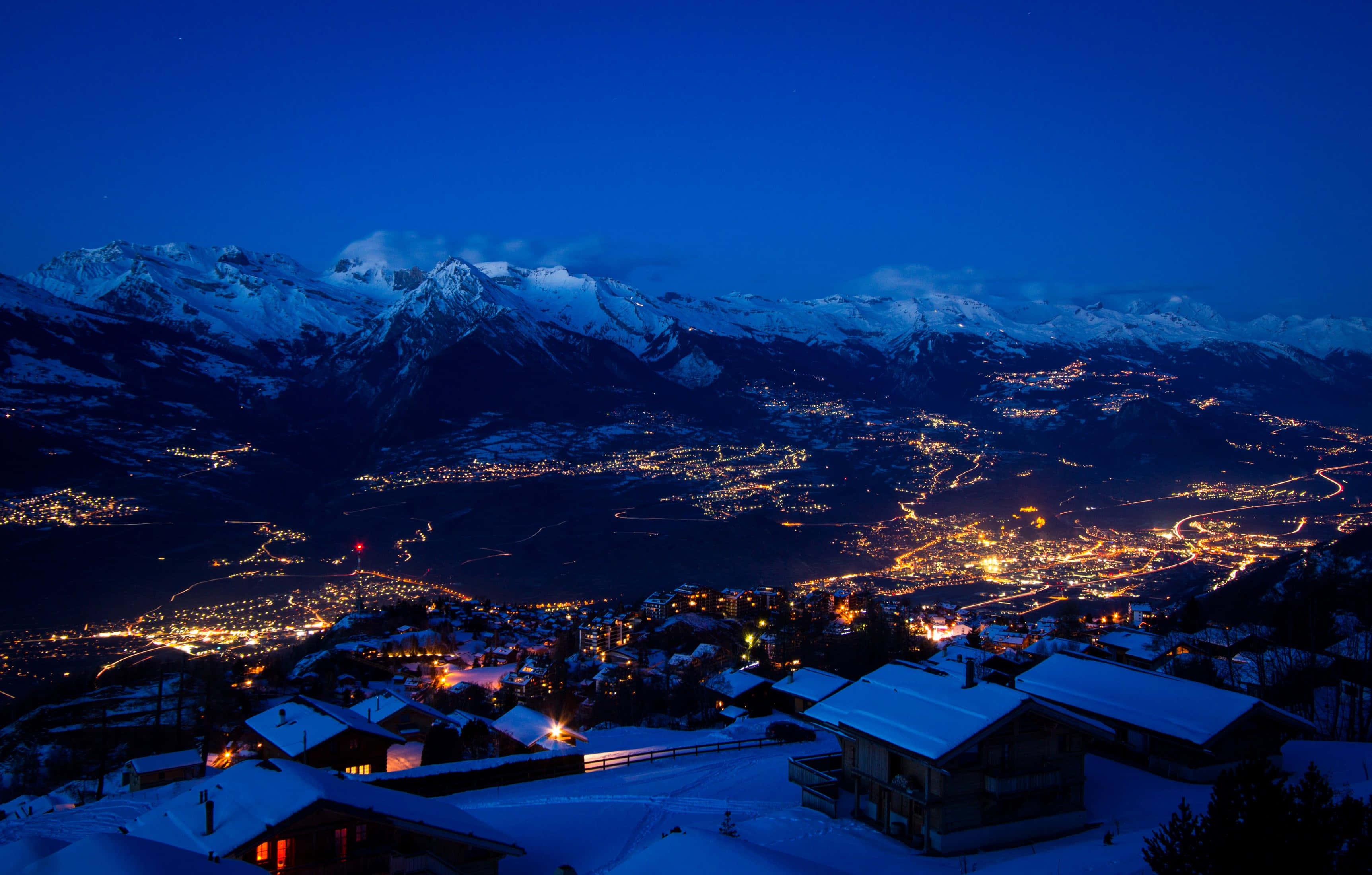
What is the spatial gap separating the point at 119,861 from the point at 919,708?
995 centimetres

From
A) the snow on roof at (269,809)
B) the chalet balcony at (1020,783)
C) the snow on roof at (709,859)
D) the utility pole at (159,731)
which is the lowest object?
the utility pole at (159,731)

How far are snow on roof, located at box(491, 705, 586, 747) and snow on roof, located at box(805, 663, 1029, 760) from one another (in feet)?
32.7

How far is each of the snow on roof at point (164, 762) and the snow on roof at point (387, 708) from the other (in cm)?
397

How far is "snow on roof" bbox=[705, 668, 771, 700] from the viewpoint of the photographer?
2537 centimetres

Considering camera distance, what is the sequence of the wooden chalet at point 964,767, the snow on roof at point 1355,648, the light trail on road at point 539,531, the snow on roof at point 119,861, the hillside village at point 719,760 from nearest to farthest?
the snow on roof at point 119,861
the hillside village at point 719,760
the wooden chalet at point 964,767
the snow on roof at point 1355,648
the light trail on road at point 539,531

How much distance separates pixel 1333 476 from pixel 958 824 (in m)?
127

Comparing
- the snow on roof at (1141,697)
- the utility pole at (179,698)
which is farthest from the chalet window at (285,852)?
the utility pole at (179,698)

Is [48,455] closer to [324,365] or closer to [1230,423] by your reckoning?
[324,365]

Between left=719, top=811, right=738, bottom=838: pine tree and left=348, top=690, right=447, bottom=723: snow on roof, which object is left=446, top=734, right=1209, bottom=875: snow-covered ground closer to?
left=719, top=811, right=738, bottom=838: pine tree

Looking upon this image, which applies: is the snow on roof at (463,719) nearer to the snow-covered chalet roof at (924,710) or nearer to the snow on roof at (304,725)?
the snow on roof at (304,725)

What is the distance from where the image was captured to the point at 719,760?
54.0 ft

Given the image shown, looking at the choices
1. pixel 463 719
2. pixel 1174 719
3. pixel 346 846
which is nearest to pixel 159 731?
pixel 463 719

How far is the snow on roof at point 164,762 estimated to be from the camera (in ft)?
64.5

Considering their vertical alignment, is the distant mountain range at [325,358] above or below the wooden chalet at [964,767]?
above
